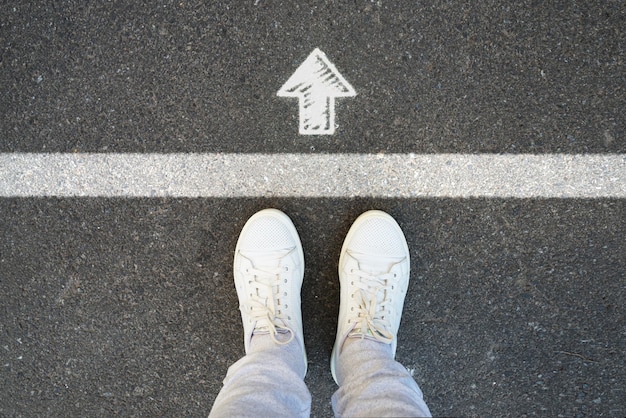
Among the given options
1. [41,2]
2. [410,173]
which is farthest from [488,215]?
[41,2]

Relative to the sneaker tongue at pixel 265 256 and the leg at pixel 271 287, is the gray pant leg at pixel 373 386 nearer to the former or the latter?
the leg at pixel 271 287

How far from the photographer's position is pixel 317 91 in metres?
1.67

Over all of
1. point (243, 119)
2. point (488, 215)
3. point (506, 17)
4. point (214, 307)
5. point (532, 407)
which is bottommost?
point (532, 407)

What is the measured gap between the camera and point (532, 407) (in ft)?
5.92

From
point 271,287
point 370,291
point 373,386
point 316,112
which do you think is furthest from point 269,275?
point 316,112

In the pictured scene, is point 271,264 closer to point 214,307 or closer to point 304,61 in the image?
point 214,307

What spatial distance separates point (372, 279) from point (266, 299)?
47 centimetres

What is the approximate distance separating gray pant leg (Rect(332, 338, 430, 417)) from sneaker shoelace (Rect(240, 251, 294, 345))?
0.97 feet

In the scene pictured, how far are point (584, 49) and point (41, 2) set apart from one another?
90.1 inches

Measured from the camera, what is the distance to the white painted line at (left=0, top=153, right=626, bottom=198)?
5.48 ft

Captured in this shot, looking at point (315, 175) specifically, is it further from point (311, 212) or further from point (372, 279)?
point (372, 279)

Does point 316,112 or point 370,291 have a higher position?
point 316,112

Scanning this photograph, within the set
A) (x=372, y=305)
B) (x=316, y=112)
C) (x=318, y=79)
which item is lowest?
(x=372, y=305)

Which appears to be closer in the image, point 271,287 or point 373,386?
point 373,386
